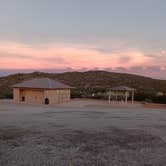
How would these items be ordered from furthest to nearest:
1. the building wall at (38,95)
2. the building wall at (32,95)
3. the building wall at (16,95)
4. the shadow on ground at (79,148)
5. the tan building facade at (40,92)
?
the building wall at (16,95) → the building wall at (32,95) → the building wall at (38,95) → the tan building facade at (40,92) → the shadow on ground at (79,148)

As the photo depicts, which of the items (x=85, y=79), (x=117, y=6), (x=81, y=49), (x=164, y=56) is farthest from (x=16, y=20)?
(x=85, y=79)

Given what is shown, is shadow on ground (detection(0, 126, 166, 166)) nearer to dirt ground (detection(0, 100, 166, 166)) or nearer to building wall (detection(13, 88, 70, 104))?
dirt ground (detection(0, 100, 166, 166))

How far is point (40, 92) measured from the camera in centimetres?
2972

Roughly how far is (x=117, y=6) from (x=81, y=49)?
9.84m

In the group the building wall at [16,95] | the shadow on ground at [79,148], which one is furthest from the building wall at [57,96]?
the shadow on ground at [79,148]

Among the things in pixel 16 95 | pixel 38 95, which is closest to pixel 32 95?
pixel 38 95

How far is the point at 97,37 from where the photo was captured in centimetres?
2475

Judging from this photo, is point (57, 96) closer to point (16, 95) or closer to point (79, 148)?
point (16, 95)

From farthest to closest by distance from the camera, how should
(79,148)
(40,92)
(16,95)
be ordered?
(16,95) → (40,92) → (79,148)

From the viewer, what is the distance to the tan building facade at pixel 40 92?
1154 inches

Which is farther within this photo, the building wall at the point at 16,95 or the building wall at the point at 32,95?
the building wall at the point at 16,95

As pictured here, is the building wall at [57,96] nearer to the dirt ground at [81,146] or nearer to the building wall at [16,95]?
the building wall at [16,95]

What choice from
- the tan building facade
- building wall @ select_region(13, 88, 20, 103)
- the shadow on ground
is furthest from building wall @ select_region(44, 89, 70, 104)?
the shadow on ground

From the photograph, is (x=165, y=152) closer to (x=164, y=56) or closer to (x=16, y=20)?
(x=16, y=20)
